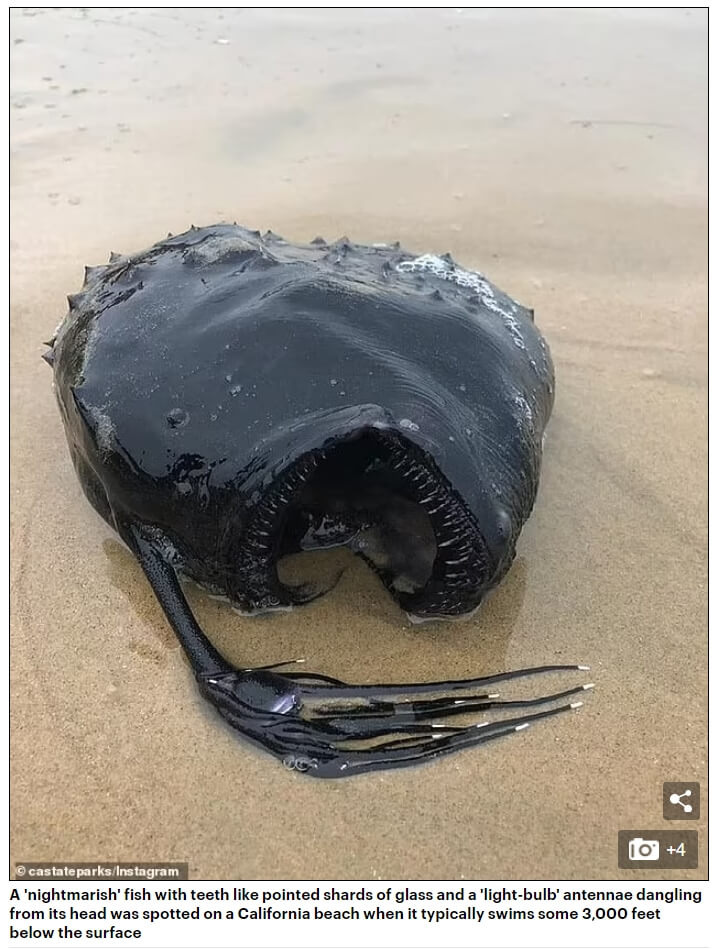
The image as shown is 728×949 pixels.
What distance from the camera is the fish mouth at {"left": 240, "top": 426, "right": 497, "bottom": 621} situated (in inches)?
105

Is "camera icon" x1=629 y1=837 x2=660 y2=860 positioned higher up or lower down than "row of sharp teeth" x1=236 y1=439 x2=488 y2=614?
lower down

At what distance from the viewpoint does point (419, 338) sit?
9.90ft

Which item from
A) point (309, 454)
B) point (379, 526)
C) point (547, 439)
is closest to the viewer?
point (309, 454)

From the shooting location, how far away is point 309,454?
2.67 metres

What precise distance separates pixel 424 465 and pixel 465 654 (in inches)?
35.3

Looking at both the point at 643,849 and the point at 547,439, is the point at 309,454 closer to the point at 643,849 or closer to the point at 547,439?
the point at 643,849

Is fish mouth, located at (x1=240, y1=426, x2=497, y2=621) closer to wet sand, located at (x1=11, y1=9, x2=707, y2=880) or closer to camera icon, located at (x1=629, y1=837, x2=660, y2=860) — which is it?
wet sand, located at (x1=11, y1=9, x2=707, y2=880)

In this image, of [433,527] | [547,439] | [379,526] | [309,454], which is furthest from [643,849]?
[547,439]

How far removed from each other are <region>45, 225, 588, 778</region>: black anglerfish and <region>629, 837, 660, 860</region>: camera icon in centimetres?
52

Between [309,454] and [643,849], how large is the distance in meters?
1.69

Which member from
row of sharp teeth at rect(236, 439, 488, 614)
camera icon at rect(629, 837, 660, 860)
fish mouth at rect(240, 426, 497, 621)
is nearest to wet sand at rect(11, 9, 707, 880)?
camera icon at rect(629, 837, 660, 860)

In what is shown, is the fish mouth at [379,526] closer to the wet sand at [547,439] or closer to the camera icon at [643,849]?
the wet sand at [547,439]

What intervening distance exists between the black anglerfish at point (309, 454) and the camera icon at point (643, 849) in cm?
52

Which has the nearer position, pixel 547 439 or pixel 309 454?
pixel 309 454
